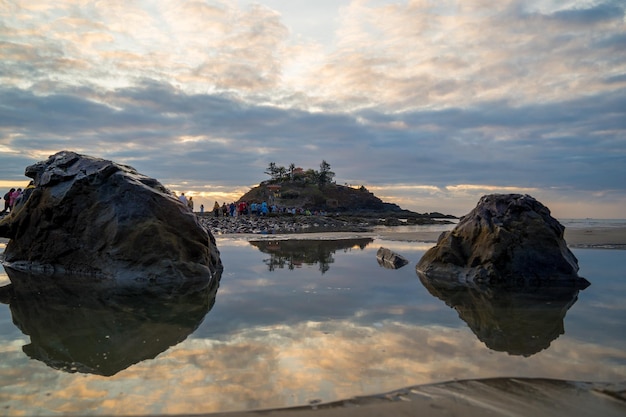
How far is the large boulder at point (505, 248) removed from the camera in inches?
364

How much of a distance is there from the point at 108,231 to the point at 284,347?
6868 millimetres

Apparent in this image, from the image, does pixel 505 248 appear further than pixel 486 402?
Yes

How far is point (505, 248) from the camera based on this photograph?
378 inches

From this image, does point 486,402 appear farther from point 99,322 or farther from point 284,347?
point 99,322

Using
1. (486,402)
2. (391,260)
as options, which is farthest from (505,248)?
(486,402)

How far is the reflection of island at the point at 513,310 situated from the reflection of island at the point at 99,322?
3.75m

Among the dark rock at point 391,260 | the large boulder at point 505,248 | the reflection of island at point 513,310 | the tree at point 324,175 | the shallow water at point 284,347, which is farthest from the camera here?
the tree at point 324,175

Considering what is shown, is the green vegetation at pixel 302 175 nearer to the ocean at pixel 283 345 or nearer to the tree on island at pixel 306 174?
the tree on island at pixel 306 174

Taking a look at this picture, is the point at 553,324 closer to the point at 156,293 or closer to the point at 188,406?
the point at 188,406

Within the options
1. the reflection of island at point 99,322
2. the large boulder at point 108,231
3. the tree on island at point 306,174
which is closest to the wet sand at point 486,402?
the reflection of island at point 99,322

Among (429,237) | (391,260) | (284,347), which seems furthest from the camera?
(429,237)

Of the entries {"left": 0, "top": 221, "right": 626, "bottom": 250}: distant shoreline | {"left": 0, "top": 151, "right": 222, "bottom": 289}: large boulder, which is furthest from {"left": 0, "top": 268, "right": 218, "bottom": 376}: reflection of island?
{"left": 0, "top": 221, "right": 626, "bottom": 250}: distant shoreline

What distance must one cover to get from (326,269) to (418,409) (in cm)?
755

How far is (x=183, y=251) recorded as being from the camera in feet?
32.4
